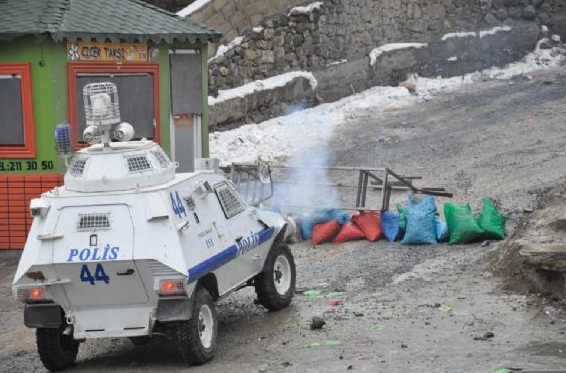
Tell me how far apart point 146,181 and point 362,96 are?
1513cm

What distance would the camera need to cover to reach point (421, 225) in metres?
13.6

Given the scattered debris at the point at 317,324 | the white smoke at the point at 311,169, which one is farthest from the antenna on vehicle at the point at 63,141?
the white smoke at the point at 311,169

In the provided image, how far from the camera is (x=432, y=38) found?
26516 mm

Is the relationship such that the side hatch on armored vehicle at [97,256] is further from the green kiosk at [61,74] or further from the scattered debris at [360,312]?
the green kiosk at [61,74]

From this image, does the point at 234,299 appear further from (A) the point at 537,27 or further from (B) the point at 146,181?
(A) the point at 537,27

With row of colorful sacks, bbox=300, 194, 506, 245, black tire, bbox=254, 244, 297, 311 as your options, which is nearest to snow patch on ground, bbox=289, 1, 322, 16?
row of colorful sacks, bbox=300, 194, 506, 245

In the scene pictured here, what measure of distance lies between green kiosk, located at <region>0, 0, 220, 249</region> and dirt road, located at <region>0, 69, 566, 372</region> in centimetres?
135

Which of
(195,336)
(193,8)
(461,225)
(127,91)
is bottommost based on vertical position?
(195,336)

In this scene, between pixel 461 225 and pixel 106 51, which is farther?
pixel 106 51

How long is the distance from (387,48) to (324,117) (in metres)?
3.56

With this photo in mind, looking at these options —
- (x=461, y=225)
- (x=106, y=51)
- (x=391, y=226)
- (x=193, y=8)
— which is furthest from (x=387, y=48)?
(x=461, y=225)

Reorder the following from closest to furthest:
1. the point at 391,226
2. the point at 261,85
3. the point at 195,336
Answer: the point at 195,336 → the point at 391,226 → the point at 261,85

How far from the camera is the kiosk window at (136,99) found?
15516 millimetres

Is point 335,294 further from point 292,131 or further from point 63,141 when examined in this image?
point 292,131
